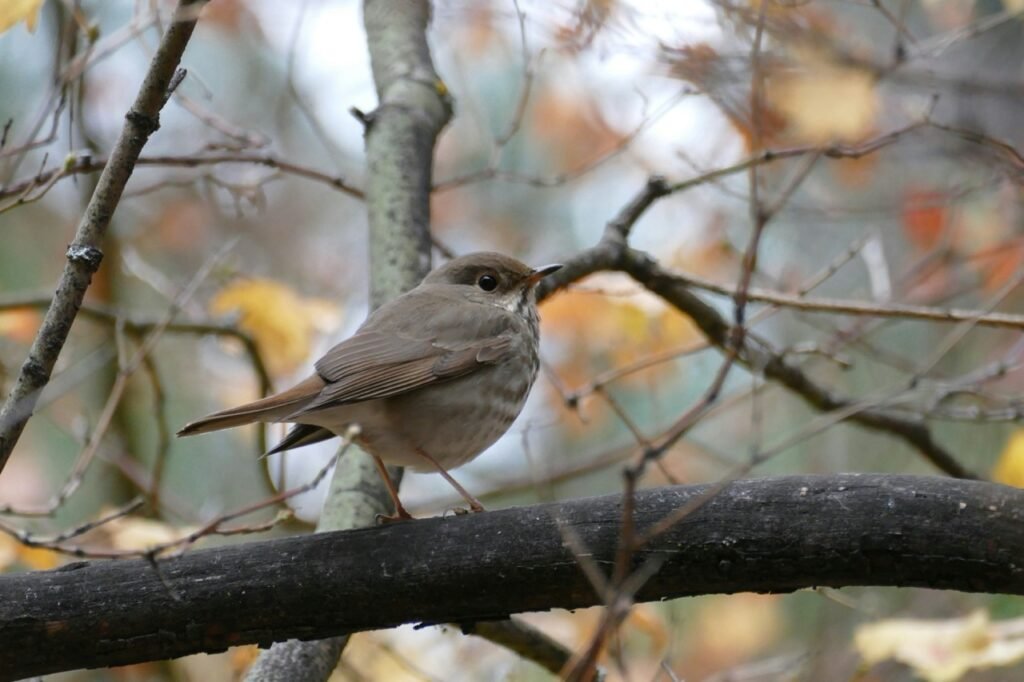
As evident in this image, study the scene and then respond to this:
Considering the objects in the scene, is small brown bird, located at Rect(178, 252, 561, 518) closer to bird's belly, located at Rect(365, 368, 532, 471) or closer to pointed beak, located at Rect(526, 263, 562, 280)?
bird's belly, located at Rect(365, 368, 532, 471)

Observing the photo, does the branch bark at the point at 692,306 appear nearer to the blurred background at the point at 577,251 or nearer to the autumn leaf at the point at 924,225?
the blurred background at the point at 577,251

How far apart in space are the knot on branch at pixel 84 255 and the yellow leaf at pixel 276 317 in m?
2.88

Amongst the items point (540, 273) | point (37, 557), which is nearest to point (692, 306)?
point (540, 273)

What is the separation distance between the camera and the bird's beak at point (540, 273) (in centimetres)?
403

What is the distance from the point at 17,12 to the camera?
10.3 feet

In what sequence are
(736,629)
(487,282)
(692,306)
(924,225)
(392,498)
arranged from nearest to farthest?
(392,498) < (487,282) < (692,306) < (924,225) < (736,629)

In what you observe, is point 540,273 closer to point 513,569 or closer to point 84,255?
point 513,569

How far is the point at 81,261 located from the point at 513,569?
4.10 ft

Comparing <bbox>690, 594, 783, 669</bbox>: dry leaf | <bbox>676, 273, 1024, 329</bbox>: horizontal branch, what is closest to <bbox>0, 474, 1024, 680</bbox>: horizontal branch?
<bbox>676, 273, 1024, 329</bbox>: horizontal branch

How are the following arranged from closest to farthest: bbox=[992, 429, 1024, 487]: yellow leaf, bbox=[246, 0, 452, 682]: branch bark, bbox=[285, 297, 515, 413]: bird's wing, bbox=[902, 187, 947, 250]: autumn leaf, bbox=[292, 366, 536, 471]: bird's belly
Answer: bbox=[285, 297, 515, 413]: bird's wing
bbox=[292, 366, 536, 471]: bird's belly
bbox=[246, 0, 452, 682]: branch bark
bbox=[992, 429, 1024, 487]: yellow leaf
bbox=[902, 187, 947, 250]: autumn leaf

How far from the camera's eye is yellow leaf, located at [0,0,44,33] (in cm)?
312

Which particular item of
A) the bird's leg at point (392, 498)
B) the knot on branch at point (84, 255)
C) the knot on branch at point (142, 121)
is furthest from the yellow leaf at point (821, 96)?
the knot on branch at point (84, 255)

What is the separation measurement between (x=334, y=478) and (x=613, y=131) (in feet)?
14.9

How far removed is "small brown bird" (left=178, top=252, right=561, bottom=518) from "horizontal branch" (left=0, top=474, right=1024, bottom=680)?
498 mm
